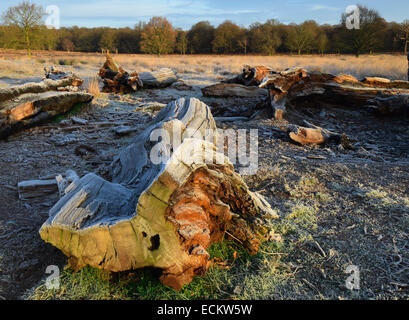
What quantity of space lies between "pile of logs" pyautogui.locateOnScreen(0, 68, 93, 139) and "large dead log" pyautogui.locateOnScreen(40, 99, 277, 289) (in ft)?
12.0

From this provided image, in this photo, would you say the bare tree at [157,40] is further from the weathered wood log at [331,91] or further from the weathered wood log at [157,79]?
the weathered wood log at [331,91]

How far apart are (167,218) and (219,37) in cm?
4697

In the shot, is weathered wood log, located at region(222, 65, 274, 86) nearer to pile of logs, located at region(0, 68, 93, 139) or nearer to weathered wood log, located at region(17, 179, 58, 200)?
pile of logs, located at region(0, 68, 93, 139)

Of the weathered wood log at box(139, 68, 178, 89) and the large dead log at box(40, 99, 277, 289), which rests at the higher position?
the weathered wood log at box(139, 68, 178, 89)

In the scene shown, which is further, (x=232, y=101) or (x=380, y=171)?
(x=232, y=101)

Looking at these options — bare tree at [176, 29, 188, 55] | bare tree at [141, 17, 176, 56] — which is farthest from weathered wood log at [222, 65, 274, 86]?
bare tree at [176, 29, 188, 55]

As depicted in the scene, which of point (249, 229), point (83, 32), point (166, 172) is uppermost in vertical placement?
point (83, 32)

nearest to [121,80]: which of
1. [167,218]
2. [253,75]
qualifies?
[253,75]

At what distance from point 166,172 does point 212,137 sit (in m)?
2.66

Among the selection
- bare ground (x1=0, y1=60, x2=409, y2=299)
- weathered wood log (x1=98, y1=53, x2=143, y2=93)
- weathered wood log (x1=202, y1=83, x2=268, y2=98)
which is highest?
weathered wood log (x1=98, y1=53, x2=143, y2=93)

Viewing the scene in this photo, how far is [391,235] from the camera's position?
2.66 metres

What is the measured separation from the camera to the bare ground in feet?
7.27

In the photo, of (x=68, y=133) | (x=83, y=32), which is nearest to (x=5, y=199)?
(x=68, y=133)
